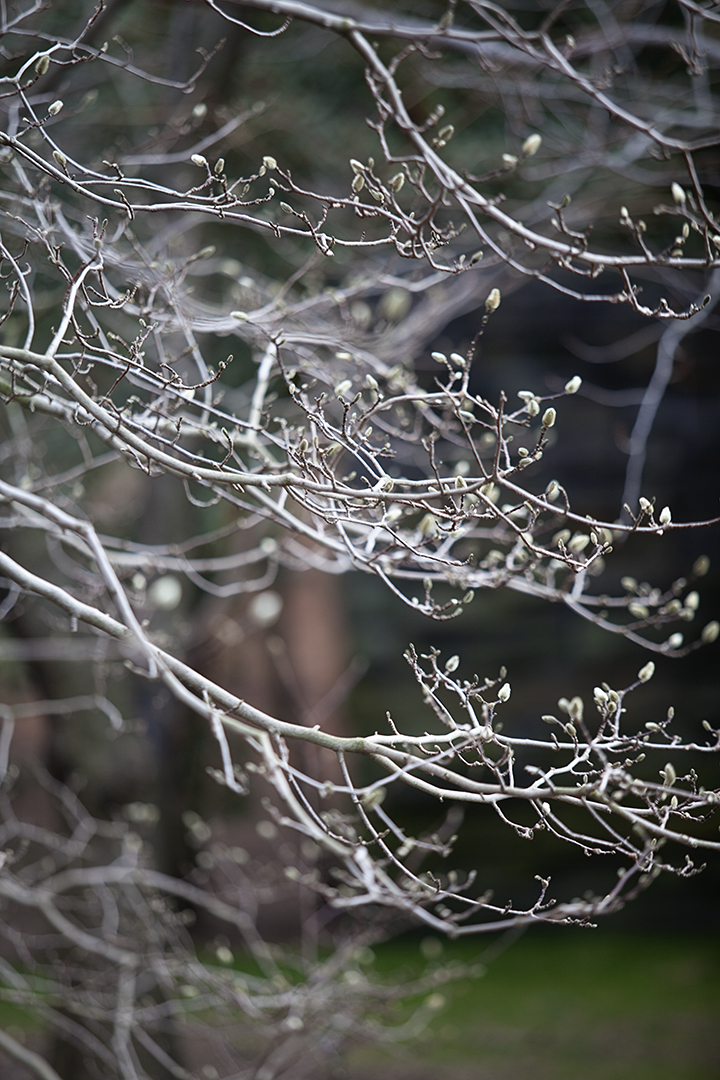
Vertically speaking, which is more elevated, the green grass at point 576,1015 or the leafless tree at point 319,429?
the leafless tree at point 319,429

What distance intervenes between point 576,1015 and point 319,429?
14.4 ft

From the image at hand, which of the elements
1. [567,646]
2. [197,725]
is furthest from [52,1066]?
[567,646]

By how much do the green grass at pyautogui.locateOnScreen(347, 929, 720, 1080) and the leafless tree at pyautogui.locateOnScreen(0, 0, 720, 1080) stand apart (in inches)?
28.7

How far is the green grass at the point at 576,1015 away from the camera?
4.48m

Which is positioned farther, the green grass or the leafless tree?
the green grass

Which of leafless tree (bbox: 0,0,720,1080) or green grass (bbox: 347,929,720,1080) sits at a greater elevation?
leafless tree (bbox: 0,0,720,1080)

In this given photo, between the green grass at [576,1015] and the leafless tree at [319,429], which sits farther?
the green grass at [576,1015]

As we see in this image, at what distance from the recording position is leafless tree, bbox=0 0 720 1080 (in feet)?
4.71

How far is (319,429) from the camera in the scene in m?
1.89

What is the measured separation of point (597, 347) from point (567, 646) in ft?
6.12

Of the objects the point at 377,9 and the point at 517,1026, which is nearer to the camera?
the point at 377,9

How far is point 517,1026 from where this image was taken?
16.1ft

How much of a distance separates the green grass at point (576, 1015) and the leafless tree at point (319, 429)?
730 millimetres

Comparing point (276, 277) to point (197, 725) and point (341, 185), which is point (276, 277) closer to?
point (341, 185)
